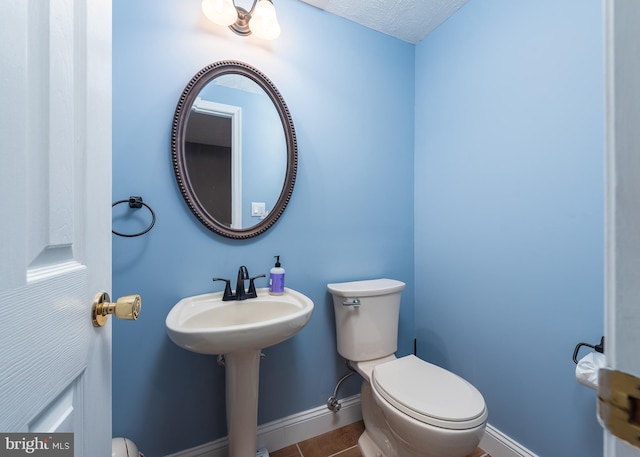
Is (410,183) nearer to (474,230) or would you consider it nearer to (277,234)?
(474,230)

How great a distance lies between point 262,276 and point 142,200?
0.62 m

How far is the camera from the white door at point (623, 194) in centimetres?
25

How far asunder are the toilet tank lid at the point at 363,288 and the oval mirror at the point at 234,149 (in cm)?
51

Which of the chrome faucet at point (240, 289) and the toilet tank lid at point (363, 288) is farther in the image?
the toilet tank lid at point (363, 288)

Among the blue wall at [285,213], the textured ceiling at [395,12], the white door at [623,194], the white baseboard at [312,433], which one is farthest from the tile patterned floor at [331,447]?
the textured ceiling at [395,12]

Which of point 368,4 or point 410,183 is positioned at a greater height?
point 368,4

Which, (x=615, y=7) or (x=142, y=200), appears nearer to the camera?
(x=615, y=7)

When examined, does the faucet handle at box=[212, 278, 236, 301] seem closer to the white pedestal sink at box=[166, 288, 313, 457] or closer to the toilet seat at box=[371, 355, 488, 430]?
the white pedestal sink at box=[166, 288, 313, 457]

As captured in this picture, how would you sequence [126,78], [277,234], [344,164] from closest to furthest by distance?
[126,78], [277,234], [344,164]

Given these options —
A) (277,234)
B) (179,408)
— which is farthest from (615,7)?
(179,408)

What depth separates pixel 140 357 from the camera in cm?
108

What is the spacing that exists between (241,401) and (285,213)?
0.87 metres

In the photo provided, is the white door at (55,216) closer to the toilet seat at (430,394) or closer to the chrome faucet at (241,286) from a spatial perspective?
the chrome faucet at (241,286)

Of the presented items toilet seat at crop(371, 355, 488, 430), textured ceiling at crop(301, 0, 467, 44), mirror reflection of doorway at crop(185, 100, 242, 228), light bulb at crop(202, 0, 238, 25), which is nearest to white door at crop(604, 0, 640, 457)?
toilet seat at crop(371, 355, 488, 430)
